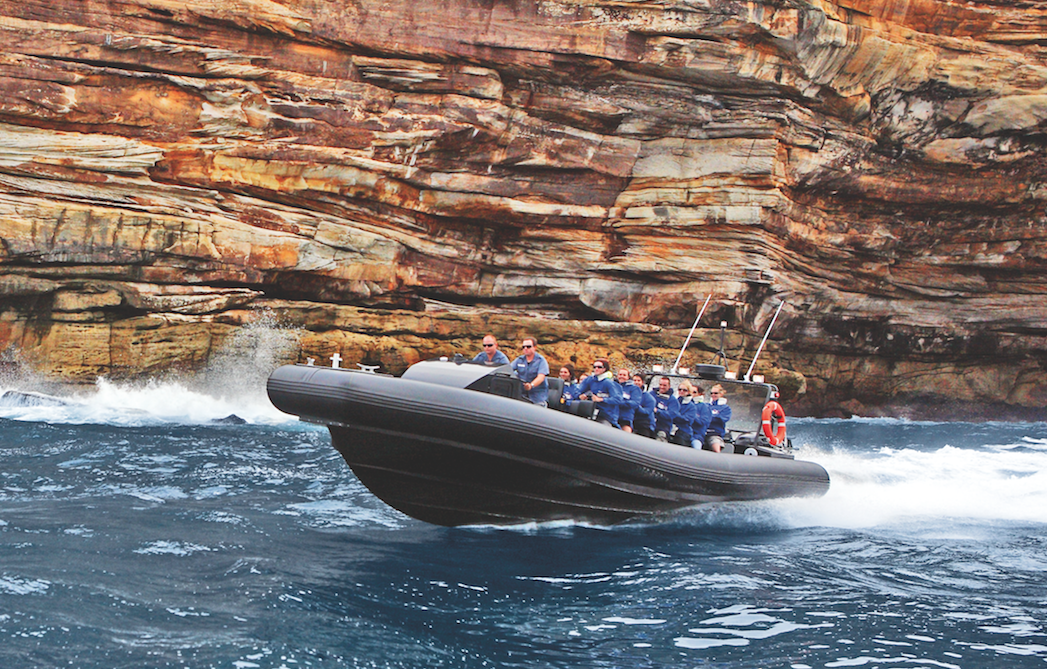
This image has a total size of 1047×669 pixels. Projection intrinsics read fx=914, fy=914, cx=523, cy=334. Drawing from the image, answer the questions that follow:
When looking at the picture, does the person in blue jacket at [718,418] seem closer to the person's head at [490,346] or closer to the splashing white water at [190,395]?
the person's head at [490,346]

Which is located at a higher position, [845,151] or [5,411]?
[845,151]

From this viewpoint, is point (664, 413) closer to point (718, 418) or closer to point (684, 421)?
point (684, 421)

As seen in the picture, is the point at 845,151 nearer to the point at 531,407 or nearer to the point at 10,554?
the point at 531,407

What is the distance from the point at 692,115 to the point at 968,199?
9133 mm

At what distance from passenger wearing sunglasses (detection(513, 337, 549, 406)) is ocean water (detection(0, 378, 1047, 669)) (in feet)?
3.86

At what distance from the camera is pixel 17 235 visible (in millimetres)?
17375

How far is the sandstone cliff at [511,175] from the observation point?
1839cm

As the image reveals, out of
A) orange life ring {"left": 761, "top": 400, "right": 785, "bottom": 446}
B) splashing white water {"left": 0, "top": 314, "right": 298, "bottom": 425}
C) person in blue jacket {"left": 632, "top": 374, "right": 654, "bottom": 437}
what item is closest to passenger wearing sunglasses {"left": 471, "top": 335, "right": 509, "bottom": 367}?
person in blue jacket {"left": 632, "top": 374, "right": 654, "bottom": 437}

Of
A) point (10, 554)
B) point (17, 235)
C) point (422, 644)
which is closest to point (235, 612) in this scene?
point (422, 644)

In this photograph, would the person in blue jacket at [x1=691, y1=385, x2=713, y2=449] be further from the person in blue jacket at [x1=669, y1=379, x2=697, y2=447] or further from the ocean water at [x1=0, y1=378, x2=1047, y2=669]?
the ocean water at [x1=0, y1=378, x2=1047, y2=669]

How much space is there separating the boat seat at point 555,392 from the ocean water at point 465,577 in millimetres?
1127

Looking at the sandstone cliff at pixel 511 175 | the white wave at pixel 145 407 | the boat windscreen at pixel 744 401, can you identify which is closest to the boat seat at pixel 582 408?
the boat windscreen at pixel 744 401

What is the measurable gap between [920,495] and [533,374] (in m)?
5.55

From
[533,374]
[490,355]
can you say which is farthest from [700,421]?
[490,355]
